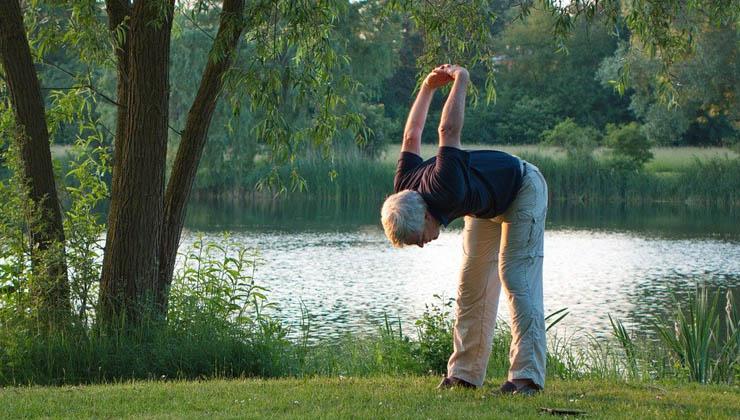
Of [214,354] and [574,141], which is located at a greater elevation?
[574,141]

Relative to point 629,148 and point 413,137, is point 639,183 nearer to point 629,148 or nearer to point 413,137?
point 629,148

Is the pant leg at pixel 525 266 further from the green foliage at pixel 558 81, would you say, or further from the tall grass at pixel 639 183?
the green foliage at pixel 558 81

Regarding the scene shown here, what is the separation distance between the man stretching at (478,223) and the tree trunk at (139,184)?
3190 millimetres

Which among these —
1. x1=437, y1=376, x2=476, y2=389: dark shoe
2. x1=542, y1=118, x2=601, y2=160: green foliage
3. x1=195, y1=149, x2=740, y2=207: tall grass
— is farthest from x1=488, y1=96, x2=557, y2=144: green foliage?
x1=437, y1=376, x2=476, y2=389: dark shoe

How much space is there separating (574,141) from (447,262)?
16.7 metres

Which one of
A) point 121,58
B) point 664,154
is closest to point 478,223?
point 121,58

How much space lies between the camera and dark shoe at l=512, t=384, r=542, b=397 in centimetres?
539

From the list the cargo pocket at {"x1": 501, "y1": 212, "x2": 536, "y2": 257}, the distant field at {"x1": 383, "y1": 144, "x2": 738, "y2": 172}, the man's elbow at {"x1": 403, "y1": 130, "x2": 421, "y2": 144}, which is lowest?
the cargo pocket at {"x1": 501, "y1": 212, "x2": 536, "y2": 257}

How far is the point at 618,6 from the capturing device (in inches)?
311

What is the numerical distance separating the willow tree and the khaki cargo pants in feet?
8.05

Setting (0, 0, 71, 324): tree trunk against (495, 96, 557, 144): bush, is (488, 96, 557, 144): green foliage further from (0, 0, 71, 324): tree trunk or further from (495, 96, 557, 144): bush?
(0, 0, 71, 324): tree trunk

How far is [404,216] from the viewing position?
491cm

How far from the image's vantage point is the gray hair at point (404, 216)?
491cm

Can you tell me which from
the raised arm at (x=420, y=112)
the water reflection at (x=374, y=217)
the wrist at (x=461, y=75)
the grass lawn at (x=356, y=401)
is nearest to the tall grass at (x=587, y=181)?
the water reflection at (x=374, y=217)
